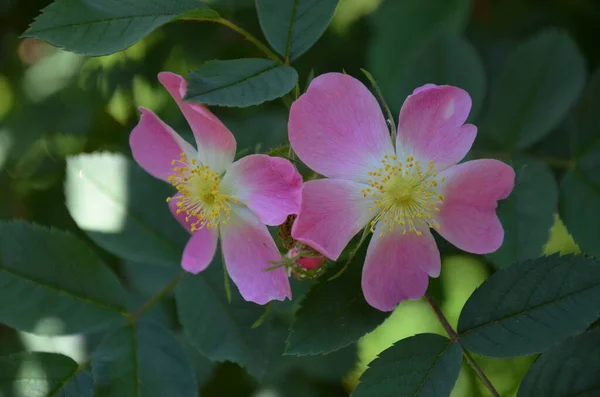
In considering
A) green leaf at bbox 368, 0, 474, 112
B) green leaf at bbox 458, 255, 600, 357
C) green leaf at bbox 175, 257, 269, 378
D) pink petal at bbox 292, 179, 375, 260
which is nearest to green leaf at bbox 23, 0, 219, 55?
pink petal at bbox 292, 179, 375, 260

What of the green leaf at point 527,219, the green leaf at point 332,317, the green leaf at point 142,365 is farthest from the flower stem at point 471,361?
the green leaf at point 142,365

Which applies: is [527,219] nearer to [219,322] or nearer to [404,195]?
[404,195]

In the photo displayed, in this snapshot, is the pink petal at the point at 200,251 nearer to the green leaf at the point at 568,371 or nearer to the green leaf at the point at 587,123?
the green leaf at the point at 568,371

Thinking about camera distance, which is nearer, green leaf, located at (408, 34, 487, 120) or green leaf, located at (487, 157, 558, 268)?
green leaf, located at (487, 157, 558, 268)

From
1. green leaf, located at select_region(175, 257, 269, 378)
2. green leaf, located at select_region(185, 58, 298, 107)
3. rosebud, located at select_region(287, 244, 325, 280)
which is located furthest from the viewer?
green leaf, located at select_region(175, 257, 269, 378)

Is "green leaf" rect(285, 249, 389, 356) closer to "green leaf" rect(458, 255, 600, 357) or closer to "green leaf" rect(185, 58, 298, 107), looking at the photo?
"green leaf" rect(458, 255, 600, 357)

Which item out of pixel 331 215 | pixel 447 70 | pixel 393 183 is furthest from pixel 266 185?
pixel 447 70
